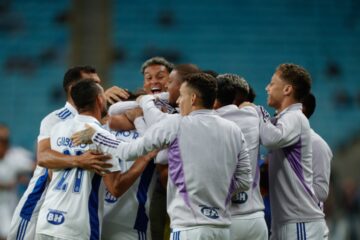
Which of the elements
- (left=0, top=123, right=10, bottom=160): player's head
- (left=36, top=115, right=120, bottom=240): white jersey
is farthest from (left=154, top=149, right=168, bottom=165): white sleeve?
(left=0, top=123, right=10, bottom=160): player's head

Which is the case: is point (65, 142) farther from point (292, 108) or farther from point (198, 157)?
point (292, 108)

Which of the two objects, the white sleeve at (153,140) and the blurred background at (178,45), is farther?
the blurred background at (178,45)

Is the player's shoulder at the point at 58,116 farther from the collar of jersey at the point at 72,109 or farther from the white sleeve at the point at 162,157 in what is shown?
the white sleeve at the point at 162,157

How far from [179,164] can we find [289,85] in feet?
3.84

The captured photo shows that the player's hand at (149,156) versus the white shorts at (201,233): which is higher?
the player's hand at (149,156)

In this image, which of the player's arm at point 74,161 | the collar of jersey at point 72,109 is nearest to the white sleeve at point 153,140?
the player's arm at point 74,161

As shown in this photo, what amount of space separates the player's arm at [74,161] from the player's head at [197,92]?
2.11 feet

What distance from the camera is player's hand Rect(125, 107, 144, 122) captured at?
5.52 meters

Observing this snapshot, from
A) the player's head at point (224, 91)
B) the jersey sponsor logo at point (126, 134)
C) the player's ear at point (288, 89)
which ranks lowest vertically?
the jersey sponsor logo at point (126, 134)

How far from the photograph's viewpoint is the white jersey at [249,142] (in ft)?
17.2

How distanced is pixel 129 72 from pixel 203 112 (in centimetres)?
1231

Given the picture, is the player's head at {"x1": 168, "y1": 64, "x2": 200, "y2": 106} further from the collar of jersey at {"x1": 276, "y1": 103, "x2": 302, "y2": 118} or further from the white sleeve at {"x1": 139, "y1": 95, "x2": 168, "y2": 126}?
the collar of jersey at {"x1": 276, "y1": 103, "x2": 302, "y2": 118}

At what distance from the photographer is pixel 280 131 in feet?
17.5

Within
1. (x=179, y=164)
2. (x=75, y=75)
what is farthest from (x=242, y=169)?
(x=75, y=75)
